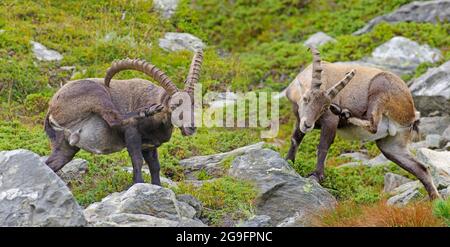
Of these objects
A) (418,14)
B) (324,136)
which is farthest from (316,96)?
(418,14)

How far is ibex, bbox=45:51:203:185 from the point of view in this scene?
1342cm

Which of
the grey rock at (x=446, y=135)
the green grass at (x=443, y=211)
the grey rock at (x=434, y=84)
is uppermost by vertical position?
the green grass at (x=443, y=211)

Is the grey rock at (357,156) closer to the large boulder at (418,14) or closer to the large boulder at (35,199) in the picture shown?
the large boulder at (418,14)

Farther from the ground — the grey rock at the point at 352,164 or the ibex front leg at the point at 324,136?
the ibex front leg at the point at 324,136

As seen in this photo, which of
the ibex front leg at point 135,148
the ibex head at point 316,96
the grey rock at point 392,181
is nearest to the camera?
the ibex front leg at point 135,148

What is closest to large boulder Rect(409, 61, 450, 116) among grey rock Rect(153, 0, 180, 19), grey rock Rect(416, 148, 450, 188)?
grey rock Rect(416, 148, 450, 188)

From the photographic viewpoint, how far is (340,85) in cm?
1427

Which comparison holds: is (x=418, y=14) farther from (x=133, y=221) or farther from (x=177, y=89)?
(x=133, y=221)

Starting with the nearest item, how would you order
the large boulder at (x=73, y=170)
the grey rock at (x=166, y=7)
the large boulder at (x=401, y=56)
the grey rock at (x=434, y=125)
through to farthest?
the large boulder at (x=73, y=170), the grey rock at (x=434, y=125), the large boulder at (x=401, y=56), the grey rock at (x=166, y=7)

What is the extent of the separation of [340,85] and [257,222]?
140 inches

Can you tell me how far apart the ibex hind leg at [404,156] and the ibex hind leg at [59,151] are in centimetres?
586

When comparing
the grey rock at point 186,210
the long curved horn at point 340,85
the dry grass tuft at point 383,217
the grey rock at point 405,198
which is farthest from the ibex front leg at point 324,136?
the grey rock at point 186,210

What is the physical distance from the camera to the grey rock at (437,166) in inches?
595
